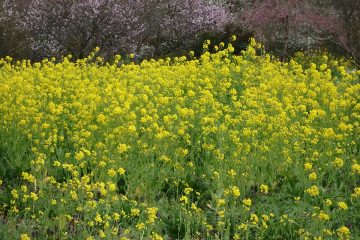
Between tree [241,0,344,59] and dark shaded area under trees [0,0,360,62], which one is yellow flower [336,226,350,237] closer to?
tree [241,0,344,59]

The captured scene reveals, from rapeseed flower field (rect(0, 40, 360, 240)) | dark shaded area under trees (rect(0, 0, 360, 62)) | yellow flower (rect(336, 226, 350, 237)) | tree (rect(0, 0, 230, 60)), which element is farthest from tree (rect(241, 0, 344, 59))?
yellow flower (rect(336, 226, 350, 237))

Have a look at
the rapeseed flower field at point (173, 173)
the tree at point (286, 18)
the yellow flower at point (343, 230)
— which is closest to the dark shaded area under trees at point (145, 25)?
the tree at point (286, 18)

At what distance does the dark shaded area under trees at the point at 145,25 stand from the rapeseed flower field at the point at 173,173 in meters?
6.83

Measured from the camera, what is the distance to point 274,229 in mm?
4547

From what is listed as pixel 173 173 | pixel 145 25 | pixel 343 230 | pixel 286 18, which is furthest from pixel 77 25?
pixel 343 230

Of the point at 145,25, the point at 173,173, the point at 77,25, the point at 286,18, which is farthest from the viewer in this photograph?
the point at 145,25

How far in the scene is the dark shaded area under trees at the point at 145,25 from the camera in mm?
14469

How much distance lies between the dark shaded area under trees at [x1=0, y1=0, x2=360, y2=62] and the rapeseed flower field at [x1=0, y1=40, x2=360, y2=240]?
683cm

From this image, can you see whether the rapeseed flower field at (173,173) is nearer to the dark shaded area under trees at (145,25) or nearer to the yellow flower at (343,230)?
the yellow flower at (343,230)

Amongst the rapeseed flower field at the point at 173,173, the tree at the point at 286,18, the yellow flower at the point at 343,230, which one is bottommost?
the rapeseed flower field at the point at 173,173

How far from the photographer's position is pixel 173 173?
215 inches

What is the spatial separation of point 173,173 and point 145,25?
35.7 feet

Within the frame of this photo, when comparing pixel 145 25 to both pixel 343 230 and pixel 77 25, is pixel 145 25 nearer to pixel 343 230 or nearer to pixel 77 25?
pixel 77 25

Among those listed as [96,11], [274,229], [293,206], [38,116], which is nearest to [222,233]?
[274,229]
